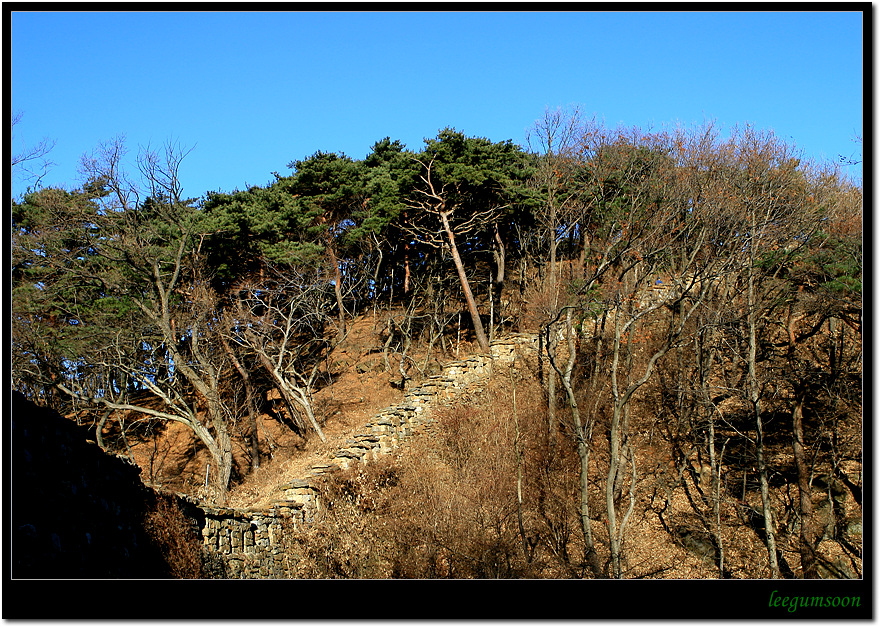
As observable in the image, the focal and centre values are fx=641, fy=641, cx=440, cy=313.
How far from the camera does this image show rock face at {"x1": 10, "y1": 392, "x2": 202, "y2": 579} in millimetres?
7086

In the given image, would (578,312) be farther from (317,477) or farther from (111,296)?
(111,296)

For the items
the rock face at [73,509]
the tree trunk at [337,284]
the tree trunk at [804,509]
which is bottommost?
the tree trunk at [804,509]

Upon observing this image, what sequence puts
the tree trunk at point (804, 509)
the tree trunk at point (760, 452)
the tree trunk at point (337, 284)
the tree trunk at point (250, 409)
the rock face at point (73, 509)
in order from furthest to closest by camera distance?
the tree trunk at point (337, 284) → the tree trunk at point (250, 409) → the tree trunk at point (804, 509) → the tree trunk at point (760, 452) → the rock face at point (73, 509)

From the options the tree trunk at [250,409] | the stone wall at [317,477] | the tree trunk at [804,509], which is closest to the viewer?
the stone wall at [317,477]

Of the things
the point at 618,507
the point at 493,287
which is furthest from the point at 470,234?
the point at 618,507

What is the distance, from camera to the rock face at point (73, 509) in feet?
23.2

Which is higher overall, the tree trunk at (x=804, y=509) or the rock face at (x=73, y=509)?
the rock face at (x=73, y=509)

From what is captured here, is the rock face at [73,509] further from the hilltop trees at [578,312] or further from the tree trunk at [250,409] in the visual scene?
the tree trunk at [250,409]

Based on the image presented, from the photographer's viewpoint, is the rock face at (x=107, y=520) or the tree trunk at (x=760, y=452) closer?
the rock face at (x=107, y=520)

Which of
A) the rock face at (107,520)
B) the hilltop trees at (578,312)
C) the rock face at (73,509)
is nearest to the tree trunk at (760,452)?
the hilltop trees at (578,312)

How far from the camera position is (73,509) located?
811cm

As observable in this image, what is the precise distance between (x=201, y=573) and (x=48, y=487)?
9.84 feet

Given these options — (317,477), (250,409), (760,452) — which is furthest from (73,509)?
(760,452)

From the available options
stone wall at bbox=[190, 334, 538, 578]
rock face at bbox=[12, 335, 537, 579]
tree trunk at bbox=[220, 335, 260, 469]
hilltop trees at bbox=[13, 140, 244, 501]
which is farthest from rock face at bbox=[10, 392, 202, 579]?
tree trunk at bbox=[220, 335, 260, 469]
